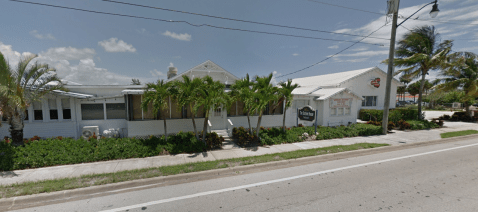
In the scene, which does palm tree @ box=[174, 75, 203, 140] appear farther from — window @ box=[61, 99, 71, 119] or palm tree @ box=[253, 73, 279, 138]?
window @ box=[61, 99, 71, 119]

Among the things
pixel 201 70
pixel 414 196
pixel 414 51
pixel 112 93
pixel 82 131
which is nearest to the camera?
pixel 414 196

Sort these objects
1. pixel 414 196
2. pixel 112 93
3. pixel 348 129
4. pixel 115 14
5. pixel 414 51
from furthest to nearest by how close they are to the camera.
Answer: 1. pixel 414 51
2. pixel 348 129
3. pixel 112 93
4. pixel 115 14
5. pixel 414 196

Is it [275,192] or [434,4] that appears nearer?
[275,192]

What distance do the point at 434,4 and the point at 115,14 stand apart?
16.1m

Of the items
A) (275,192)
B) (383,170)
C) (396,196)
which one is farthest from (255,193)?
(383,170)

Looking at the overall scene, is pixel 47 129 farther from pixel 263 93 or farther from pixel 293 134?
pixel 293 134

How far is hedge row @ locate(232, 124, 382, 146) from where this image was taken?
10121 millimetres

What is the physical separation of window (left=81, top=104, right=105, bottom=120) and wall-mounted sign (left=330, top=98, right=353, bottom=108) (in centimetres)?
1529

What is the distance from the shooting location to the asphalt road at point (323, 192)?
437cm

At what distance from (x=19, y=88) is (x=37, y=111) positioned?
321 cm

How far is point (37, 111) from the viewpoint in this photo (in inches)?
389

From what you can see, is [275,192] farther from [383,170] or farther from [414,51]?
[414,51]

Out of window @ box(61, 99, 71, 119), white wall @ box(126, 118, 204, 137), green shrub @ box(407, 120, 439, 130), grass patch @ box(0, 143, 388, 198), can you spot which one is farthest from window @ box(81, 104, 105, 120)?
green shrub @ box(407, 120, 439, 130)

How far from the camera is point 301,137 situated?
11.2 metres
